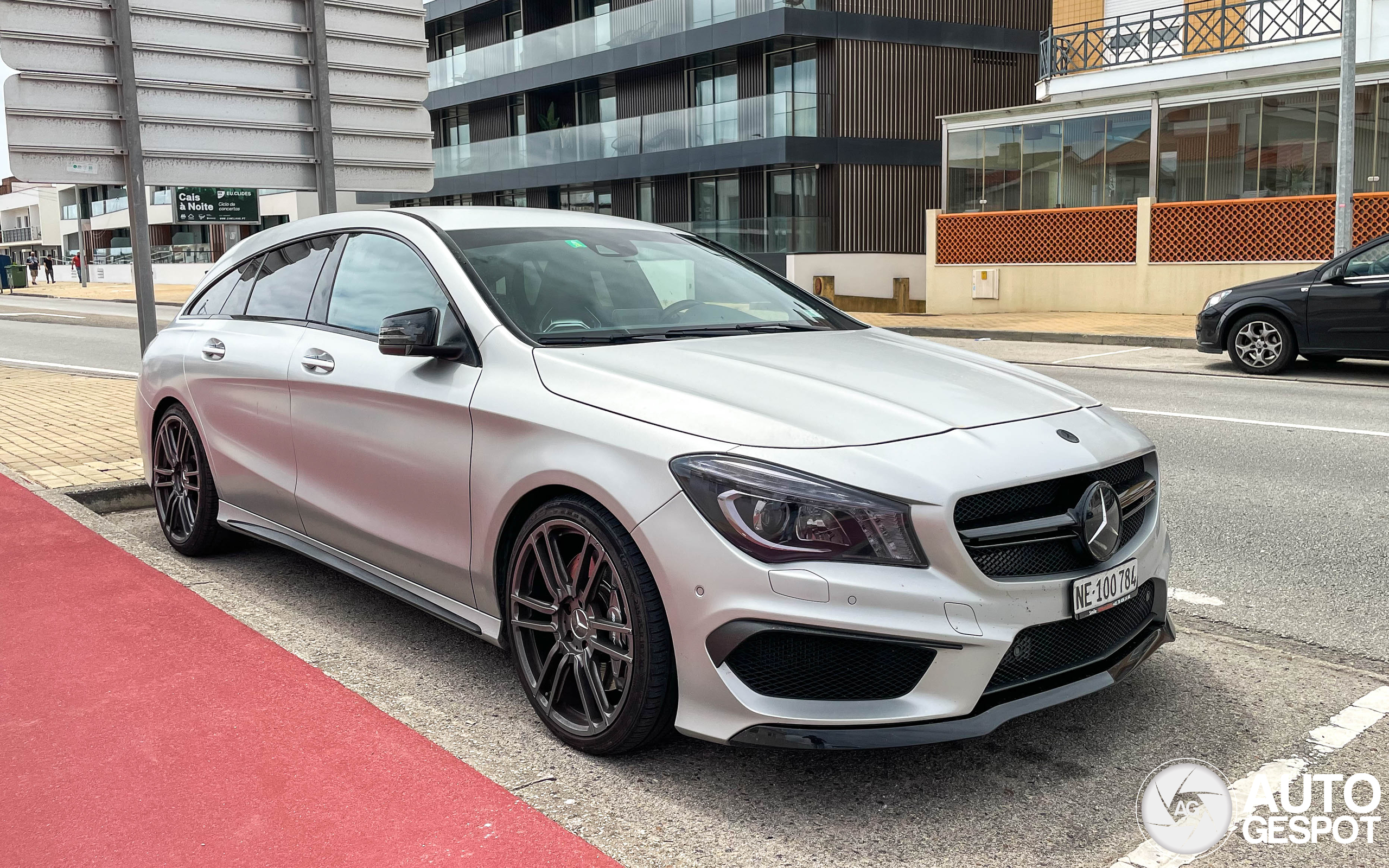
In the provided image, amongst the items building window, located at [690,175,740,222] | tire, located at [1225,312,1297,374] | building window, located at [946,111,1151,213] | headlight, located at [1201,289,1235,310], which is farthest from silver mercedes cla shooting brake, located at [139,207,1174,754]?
building window, located at [690,175,740,222]

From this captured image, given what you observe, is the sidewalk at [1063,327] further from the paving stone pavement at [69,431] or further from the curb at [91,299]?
the curb at [91,299]

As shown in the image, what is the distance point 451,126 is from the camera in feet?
147

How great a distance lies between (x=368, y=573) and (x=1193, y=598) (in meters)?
3.28

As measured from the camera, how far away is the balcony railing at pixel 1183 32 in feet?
73.9

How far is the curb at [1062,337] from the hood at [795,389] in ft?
41.9

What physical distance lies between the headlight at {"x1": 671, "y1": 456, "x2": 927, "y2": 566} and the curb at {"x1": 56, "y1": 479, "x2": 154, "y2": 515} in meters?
4.94

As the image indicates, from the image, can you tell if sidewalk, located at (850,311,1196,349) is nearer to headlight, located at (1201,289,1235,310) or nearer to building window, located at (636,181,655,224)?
headlight, located at (1201,289,1235,310)

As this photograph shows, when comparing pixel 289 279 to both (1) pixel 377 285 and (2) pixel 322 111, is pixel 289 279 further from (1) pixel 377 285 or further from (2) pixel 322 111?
(2) pixel 322 111

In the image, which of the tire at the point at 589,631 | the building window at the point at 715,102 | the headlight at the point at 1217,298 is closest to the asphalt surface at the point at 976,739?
the tire at the point at 589,631

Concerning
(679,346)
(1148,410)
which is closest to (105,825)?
(679,346)

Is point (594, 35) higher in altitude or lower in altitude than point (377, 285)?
higher

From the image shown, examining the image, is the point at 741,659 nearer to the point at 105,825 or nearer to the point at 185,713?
the point at 105,825

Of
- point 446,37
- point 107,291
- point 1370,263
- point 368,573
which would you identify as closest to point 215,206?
point 107,291

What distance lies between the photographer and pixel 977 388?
3.63 metres
